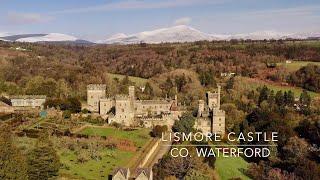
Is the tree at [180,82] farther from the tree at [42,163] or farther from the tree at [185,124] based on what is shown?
the tree at [42,163]

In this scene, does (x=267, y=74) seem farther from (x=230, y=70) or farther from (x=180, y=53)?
(x=180, y=53)

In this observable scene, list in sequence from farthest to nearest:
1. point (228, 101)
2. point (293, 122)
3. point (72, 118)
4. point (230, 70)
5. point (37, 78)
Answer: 1. point (230, 70)
2. point (37, 78)
3. point (228, 101)
4. point (293, 122)
5. point (72, 118)

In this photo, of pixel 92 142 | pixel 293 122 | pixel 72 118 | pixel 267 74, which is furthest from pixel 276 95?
pixel 92 142

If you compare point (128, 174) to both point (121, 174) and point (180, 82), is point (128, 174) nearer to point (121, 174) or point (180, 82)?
point (121, 174)

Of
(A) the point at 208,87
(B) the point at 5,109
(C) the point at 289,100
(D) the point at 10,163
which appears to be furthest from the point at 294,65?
(D) the point at 10,163

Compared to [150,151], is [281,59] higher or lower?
higher

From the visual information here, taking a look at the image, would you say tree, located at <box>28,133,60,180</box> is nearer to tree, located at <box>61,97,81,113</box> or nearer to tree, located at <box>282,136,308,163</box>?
tree, located at <box>282,136,308,163</box>
